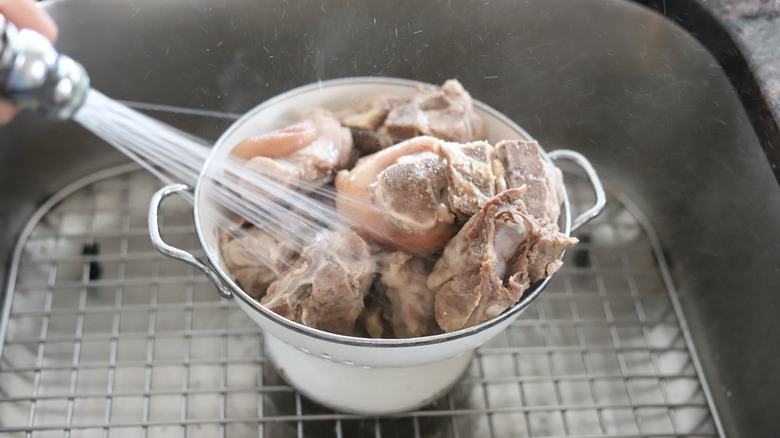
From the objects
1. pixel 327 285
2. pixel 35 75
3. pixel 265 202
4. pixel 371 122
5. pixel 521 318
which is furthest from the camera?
pixel 521 318

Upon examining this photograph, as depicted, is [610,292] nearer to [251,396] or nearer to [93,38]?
[251,396]

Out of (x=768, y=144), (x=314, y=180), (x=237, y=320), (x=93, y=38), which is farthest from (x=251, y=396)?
(x=768, y=144)

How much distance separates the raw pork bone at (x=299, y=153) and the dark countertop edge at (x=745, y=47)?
71 cm

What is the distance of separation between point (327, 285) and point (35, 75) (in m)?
0.45

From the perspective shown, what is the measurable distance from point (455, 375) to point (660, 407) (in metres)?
0.36

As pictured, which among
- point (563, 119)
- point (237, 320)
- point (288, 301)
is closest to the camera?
point (288, 301)

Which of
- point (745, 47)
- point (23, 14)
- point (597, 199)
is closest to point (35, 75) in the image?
point (23, 14)

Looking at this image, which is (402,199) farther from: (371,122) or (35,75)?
(35,75)

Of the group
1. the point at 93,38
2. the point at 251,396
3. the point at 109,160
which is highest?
the point at 93,38

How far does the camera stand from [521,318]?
4.10ft

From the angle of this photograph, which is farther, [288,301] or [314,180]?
[314,180]

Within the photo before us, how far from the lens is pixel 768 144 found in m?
1.06

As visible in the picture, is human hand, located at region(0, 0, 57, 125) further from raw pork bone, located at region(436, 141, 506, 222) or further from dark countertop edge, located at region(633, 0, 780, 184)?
dark countertop edge, located at region(633, 0, 780, 184)

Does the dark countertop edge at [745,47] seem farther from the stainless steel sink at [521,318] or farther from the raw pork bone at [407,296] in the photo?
the raw pork bone at [407,296]
